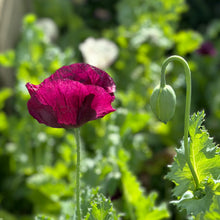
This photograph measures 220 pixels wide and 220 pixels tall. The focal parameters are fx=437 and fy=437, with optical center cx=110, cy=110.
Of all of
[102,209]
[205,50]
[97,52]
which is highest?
[205,50]

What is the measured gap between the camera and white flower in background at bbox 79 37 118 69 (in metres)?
1.82

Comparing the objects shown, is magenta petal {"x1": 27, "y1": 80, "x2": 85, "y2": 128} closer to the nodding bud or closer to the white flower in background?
the nodding bud

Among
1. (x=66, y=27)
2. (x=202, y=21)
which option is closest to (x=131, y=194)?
(x=66, y=27)

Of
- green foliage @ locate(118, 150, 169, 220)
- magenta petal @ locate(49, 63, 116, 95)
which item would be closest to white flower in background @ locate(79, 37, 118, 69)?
green foliage @ locate(118, 150, 169, 220)

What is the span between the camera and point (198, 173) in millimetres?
720

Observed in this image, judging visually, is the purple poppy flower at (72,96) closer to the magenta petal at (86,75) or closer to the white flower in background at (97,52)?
the magenta petal at (86,75)

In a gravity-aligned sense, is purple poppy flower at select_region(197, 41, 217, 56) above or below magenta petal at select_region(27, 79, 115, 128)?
above

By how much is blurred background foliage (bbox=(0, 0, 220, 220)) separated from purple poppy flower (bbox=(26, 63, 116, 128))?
0.49 ft

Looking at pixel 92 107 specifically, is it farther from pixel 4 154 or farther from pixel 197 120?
pixel 4 154

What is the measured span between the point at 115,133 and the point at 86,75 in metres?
0.90

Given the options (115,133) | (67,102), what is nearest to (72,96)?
(67,102)

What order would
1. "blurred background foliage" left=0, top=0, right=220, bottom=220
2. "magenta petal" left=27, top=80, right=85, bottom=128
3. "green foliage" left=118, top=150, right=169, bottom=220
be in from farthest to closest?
"blurred background foliage" left=0, top=0, right=220, bottom=220, "green foliage" left=118, top=150, right=169, bottom=220, "magenta petal" left=27, top=80, right=85, bottom=128

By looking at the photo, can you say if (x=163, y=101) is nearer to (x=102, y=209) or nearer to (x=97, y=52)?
(x=102, y=209)

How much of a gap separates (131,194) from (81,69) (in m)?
0.60
